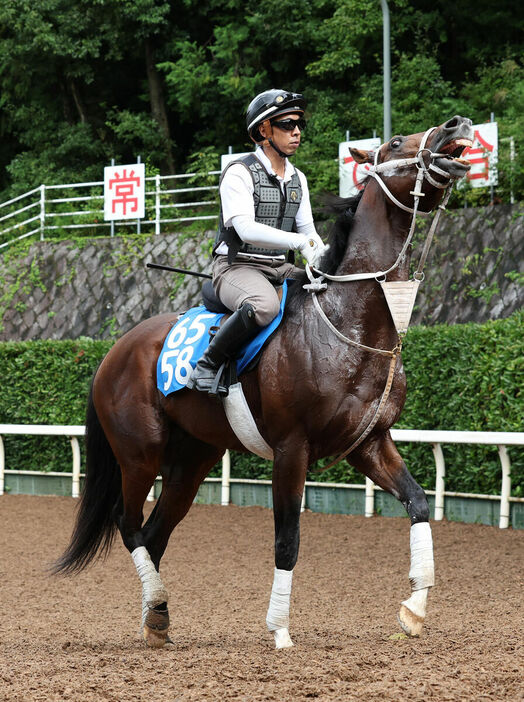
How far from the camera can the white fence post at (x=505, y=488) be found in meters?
9.63

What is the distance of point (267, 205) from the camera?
5113mm

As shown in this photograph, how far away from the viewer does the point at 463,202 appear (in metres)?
16.8

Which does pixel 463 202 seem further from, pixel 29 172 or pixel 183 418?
pixel 29 172

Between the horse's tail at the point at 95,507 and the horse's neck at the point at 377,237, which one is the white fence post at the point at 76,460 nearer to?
the horse's tail at the point at 95,507

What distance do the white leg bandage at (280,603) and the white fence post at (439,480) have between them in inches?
225

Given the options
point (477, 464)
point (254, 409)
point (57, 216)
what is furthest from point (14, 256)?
point (254, 409)

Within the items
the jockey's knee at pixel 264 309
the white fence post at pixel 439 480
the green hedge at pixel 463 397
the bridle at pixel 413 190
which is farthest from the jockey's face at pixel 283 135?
the white fence post at pixel 439 480

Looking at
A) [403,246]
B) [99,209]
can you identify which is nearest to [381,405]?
[403,246]

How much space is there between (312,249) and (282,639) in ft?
6.39

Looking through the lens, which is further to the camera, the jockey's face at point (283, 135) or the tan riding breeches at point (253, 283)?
the jockey's face at point (283, 135)

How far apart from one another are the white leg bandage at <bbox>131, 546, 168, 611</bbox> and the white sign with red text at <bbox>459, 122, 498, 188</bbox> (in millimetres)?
12069

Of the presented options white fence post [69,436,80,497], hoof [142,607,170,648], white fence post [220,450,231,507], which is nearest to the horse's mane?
hoof [142,607,170,648]

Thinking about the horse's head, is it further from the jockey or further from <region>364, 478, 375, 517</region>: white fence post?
<region>364, 478, 375, 517</region>: white fence post

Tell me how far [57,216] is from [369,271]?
19274mm
